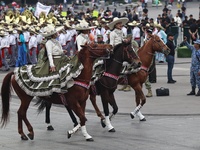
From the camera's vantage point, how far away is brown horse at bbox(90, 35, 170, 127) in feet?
59.5

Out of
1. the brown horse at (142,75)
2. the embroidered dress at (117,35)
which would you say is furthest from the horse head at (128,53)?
the embroidered dress at (117,35)

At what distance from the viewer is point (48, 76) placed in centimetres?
1569

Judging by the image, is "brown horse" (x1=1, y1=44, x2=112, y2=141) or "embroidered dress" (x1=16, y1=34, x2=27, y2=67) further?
"embroidered dress" (x1=16, y1=34, x2=27, y2=67)

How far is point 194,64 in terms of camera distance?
878 inches

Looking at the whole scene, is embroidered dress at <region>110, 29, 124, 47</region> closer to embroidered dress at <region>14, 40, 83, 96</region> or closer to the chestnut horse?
the chestnut horse

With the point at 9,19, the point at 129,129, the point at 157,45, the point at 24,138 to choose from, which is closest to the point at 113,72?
the point at 129,129

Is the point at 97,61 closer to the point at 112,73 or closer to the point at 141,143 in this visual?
the point at 112,73

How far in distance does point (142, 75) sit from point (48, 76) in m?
3.61

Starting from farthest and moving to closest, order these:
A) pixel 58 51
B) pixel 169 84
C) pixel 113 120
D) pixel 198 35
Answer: pixel 198 35 → pixel 169 84 → pixel 113 120 → pixel 58 51

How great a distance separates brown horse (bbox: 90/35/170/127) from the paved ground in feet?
1.14

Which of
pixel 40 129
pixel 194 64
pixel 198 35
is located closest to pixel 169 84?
pixel 194 64

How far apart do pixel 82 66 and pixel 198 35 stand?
2453 cm

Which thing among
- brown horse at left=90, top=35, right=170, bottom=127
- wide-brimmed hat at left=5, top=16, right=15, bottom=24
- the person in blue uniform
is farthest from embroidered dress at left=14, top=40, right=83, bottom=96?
wide-brimmed hat at left=5, top=16, right=15, bottom=24

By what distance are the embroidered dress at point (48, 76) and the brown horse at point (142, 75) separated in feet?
6.77
